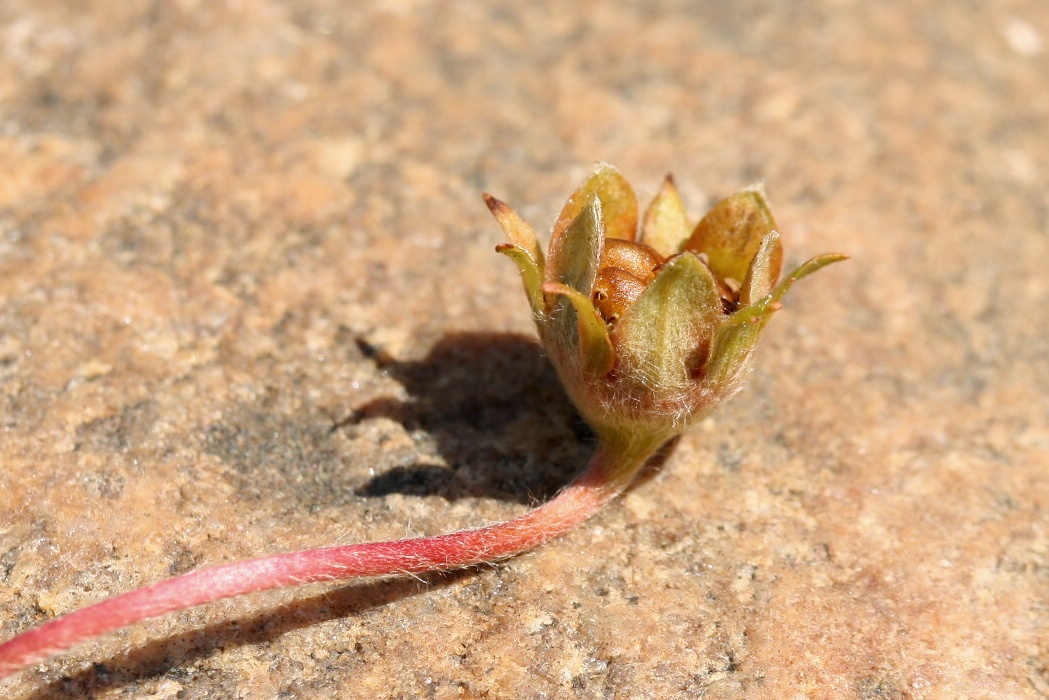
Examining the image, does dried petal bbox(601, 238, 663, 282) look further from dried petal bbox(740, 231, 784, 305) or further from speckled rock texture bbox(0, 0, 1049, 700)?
speckled rock texture bbox(0, 0, 1049, 700)

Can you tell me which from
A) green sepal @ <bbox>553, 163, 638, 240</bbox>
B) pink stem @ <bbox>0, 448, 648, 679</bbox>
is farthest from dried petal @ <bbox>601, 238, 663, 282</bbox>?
pink stem @ <bbox>0, 448, 648, 679</bbox>

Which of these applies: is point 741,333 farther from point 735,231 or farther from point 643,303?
point 735,231

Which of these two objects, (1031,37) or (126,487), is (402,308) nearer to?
(126,487)

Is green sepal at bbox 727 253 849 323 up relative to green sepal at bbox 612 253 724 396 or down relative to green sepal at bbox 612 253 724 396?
up

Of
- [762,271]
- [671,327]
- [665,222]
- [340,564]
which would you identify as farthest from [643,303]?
[340,564]

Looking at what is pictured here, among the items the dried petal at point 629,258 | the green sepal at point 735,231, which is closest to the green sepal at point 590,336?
the dried petal at point 629,258

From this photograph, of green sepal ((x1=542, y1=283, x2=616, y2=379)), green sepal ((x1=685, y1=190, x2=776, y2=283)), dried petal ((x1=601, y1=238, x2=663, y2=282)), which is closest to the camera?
green sepal ((x1=542, y1=283, x2=616, y2=379))

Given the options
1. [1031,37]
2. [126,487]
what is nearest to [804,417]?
[126,487]
